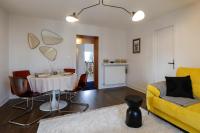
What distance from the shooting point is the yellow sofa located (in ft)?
5.64

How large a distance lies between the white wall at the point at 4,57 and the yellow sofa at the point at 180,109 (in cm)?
348

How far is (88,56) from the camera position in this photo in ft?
24.0

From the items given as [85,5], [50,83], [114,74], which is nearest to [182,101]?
[50,83]

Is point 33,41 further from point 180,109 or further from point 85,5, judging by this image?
point 180,109

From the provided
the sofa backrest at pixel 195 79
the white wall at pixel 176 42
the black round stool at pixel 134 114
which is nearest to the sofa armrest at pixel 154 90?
the black round stool at pixel 134 114

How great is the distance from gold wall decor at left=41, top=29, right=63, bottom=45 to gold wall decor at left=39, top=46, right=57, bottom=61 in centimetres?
18

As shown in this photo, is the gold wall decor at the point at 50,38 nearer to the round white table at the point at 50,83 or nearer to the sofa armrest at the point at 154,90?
the round white table at the point at 50,83

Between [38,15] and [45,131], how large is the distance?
314 cm

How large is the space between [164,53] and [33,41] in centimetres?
392

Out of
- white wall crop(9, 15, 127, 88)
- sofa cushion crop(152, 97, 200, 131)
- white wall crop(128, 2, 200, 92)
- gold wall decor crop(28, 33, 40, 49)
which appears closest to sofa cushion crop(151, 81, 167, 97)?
sofa cushion crop(152, 97, 200, 131)

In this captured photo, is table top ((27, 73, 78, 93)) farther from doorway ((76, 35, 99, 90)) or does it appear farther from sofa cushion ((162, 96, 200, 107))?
doorway ((76, 35, 99, 90))

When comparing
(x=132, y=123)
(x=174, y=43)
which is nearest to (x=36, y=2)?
(x=132, y=123)

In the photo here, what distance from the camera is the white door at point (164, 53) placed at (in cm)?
345

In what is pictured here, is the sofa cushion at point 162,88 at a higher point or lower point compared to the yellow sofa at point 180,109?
higher
